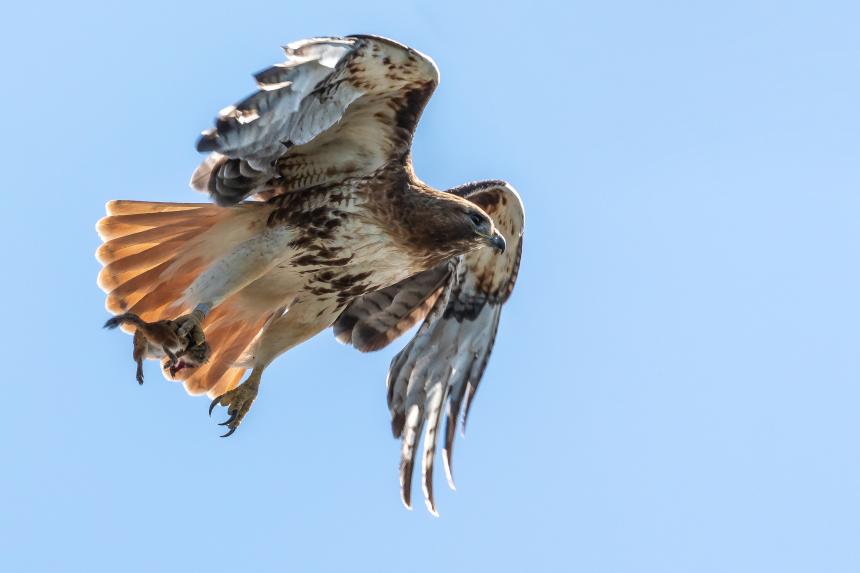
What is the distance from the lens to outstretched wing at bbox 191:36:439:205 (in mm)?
8008

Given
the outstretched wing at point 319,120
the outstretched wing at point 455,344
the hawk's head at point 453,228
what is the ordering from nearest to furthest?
the outstretched wing at point 319,120, the hawk's head at point 453,228, the outstretched wing at point 455,344

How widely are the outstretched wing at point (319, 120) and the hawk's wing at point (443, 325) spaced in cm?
114

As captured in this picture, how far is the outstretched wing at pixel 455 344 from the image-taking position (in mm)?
10367

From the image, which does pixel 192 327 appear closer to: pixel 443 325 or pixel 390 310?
pixel 390 310

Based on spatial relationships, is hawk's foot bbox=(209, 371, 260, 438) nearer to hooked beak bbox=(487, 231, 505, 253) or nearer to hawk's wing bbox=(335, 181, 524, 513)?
hawk's wing bbox=(335, 181, 524, 513)

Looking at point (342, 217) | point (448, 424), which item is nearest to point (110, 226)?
point (342, 217)

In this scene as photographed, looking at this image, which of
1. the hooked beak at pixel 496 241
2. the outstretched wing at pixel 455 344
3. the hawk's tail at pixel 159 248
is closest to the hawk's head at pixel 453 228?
the hooked beak at pixel 496 241

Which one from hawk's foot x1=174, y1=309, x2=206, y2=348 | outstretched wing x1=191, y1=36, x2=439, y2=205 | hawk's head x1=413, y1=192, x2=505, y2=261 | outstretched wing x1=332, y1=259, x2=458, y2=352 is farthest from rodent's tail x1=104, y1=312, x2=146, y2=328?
outstretched wing x1=332, y1=259, x2=458, y2=352

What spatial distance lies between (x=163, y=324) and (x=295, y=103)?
1.76 meters

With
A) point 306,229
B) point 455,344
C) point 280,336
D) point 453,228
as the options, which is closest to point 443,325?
point 455,344

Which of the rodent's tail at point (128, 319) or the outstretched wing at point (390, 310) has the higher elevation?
the outstretched wing at point (390, 310)

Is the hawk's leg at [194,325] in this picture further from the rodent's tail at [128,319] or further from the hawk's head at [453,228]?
the hawk's head at [453,228]

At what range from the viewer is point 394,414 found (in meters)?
10.5

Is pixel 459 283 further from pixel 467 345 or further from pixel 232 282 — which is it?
pixel 232 282
